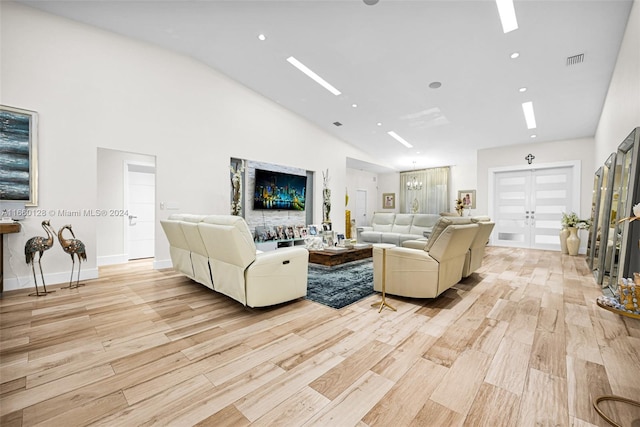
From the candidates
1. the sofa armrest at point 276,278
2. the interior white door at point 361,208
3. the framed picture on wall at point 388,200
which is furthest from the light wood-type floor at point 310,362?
the framed picture on wall at point 388,200

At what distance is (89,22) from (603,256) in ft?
26.5

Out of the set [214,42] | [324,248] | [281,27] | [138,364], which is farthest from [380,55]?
[138,364]

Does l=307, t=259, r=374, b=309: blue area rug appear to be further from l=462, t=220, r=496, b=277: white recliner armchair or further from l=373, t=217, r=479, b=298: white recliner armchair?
l=462, t=220, r=496, b=277: white recliner armchair

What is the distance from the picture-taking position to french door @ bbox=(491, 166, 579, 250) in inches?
273

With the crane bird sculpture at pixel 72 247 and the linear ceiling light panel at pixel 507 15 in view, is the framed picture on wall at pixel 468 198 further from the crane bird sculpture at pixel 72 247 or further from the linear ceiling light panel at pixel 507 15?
the crane bird sculpture at pixel 72 247

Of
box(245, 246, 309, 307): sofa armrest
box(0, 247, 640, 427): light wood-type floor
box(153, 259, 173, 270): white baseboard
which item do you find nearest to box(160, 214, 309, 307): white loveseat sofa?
box(245, 246, 309, 307): sofa armrest

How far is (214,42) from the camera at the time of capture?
4453 millimetres

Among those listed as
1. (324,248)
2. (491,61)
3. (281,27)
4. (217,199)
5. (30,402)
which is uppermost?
(281,27)

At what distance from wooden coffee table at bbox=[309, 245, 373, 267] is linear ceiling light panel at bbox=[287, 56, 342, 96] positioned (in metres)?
3.23

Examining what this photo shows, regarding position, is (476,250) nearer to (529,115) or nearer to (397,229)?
(397,229)

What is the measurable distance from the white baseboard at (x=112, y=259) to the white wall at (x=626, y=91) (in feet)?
25.0

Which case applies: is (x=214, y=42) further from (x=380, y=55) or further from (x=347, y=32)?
(x=380, y=55)

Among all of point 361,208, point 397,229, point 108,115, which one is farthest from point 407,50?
point 361,208

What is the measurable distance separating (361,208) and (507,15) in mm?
7677
